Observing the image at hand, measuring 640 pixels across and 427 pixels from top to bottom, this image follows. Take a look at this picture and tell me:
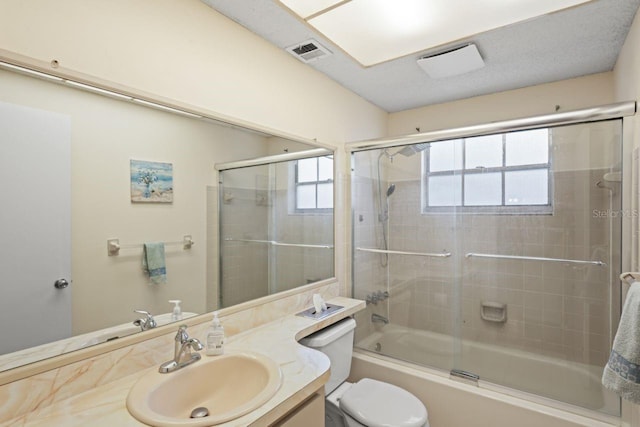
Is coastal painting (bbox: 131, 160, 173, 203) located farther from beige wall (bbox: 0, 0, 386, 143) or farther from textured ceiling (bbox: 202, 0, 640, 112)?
textured ceiling (bbox: 202, 0, 640, 112)

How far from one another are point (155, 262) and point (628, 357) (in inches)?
72.0

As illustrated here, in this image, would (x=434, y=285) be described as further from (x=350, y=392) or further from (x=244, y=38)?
(x=244, y=38)

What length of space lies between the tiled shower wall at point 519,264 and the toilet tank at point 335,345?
60 cm

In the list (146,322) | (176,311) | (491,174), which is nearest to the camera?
(146,322)

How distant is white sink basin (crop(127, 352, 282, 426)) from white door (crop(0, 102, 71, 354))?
0.35m

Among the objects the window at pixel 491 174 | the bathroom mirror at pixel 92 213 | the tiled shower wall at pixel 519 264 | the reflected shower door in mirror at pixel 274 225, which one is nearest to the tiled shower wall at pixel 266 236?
the reflected shower door in mirror at pixel 274 225

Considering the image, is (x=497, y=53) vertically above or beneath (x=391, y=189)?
above

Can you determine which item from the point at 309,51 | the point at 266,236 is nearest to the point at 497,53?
the point at 309,51

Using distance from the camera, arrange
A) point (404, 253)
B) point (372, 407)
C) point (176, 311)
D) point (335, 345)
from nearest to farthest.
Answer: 1. point (176, 311)
2. point (372, 407)
3. point (335, 345)
4. point (404, 253)

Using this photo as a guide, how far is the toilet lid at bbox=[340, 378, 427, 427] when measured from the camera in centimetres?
159

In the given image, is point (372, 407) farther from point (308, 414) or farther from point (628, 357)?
point (628, 357)

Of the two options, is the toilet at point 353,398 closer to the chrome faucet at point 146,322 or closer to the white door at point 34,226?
the chrome faucet at point 146,322

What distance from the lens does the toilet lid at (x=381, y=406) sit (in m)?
1.59

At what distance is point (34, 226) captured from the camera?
101cm
